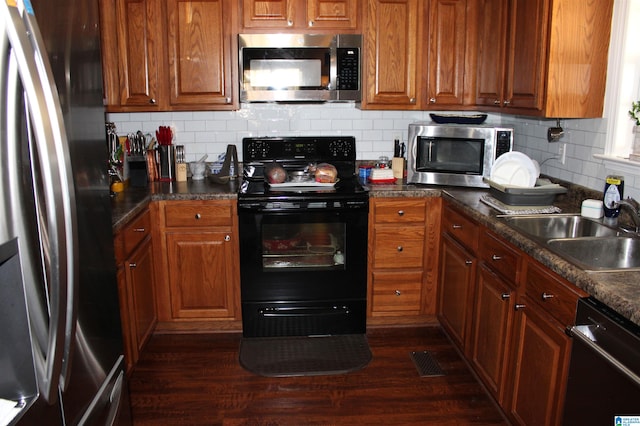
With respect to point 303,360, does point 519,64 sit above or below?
above

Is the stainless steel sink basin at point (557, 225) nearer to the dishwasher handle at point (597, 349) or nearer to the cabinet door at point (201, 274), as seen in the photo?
the dishwasher handle at point (597, 349)

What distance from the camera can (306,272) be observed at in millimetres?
3395

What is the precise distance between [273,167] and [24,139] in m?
2.45

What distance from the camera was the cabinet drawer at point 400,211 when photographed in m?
3.38

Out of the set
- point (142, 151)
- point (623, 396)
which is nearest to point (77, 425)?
point (623, 396)

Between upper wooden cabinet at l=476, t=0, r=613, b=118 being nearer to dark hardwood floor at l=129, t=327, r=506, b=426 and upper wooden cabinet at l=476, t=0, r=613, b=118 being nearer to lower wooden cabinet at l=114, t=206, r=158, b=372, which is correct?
dark hardwood floor at l=129, t=327, r=506, b=426

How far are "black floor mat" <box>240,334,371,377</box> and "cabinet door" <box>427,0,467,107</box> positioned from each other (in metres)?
1.63

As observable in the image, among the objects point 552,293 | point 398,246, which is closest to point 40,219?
point 552,293

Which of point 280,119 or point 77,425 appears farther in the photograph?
point 280,119

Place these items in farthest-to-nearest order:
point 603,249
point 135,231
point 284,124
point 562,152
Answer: point 284,124
point 562,152
point 135,231
point 603,249

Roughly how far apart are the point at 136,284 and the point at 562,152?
2.46 metres

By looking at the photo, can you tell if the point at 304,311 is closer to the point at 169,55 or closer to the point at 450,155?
the point at 450,155

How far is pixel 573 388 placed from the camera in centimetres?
184

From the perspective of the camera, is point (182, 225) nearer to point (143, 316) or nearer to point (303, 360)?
point (143, 316)
